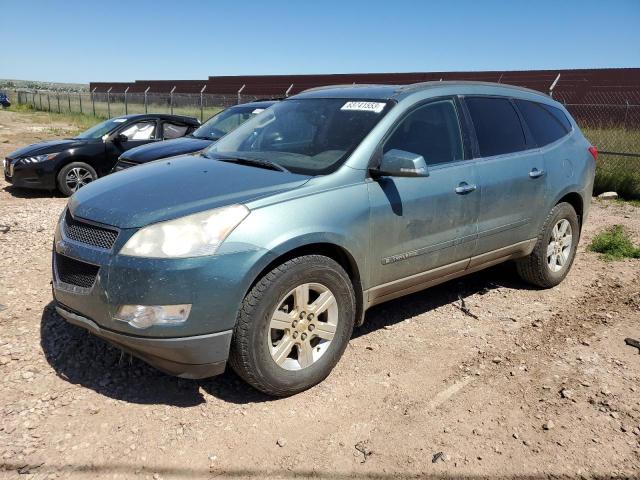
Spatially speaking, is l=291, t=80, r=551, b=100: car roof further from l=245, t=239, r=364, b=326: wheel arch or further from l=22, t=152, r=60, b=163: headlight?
l=22, t=152, r=60, b=163: headlight

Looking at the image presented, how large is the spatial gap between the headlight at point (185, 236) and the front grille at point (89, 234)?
163 millimetres

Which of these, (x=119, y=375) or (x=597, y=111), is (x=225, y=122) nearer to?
(x=119, y=375)

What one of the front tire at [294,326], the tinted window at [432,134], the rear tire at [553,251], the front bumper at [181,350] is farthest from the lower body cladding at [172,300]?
the rear tire at [553,251]

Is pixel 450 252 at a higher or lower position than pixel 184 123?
lower

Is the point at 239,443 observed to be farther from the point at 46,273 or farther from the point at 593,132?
the point at 593,132

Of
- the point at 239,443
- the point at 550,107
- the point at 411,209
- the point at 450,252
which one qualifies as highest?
the point at 550,107

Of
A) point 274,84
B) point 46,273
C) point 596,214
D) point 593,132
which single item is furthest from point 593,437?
point 274,84

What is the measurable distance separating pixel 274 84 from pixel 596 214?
1288 inches

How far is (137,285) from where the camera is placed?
2.81m

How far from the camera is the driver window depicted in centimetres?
995

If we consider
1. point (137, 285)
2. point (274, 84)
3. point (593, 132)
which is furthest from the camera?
point (274, 84)

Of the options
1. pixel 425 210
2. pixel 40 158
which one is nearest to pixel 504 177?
pixel 425 210

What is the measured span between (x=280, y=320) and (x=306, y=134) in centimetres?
150

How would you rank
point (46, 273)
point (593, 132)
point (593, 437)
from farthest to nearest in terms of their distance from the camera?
point (593, 132)
point (46, 273)
point (593, 437)
